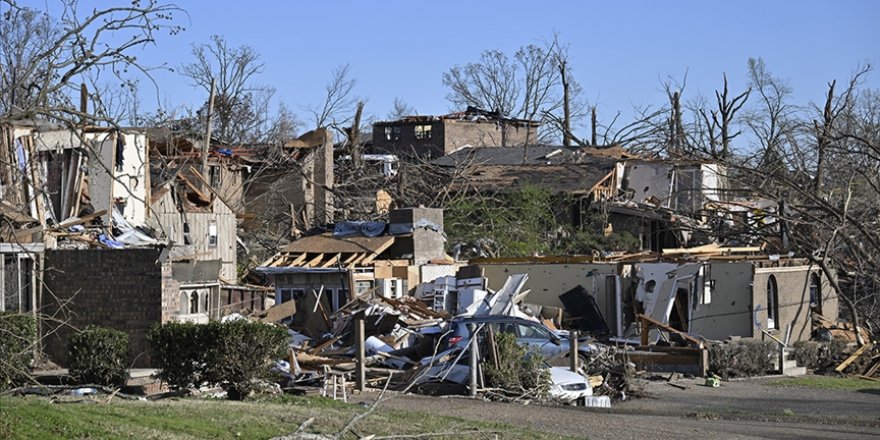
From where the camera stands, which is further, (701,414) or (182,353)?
A: (701,414)

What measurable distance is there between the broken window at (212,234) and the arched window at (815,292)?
18.5m

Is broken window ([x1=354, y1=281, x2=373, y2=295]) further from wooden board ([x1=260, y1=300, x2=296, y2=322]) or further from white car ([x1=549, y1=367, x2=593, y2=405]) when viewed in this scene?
white car ([x1=549, y1=367, x2=593, y2=405])

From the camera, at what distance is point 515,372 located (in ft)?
69.1

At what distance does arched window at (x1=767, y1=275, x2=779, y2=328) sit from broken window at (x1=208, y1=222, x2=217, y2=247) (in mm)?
16711

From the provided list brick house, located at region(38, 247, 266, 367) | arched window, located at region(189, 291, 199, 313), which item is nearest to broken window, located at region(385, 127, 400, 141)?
arched window, located at region(189, 291, 199, 313)

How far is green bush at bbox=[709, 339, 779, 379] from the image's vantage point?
27.2 metres

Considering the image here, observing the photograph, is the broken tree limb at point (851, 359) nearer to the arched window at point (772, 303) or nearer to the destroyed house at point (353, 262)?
the arched window at point (772, 303)

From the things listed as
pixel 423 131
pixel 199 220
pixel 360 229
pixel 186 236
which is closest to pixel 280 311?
pixel 360 229

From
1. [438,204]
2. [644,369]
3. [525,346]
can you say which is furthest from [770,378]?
[438,204]

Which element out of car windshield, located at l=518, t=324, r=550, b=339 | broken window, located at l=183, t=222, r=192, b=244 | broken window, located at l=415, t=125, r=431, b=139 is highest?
broken window, located at l=415, t=125, r=431, b=139

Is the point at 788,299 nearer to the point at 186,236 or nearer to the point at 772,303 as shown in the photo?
the point at 772,303

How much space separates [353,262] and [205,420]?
18.5 m

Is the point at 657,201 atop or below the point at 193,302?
atop

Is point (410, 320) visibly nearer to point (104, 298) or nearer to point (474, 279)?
point (474, 279)
